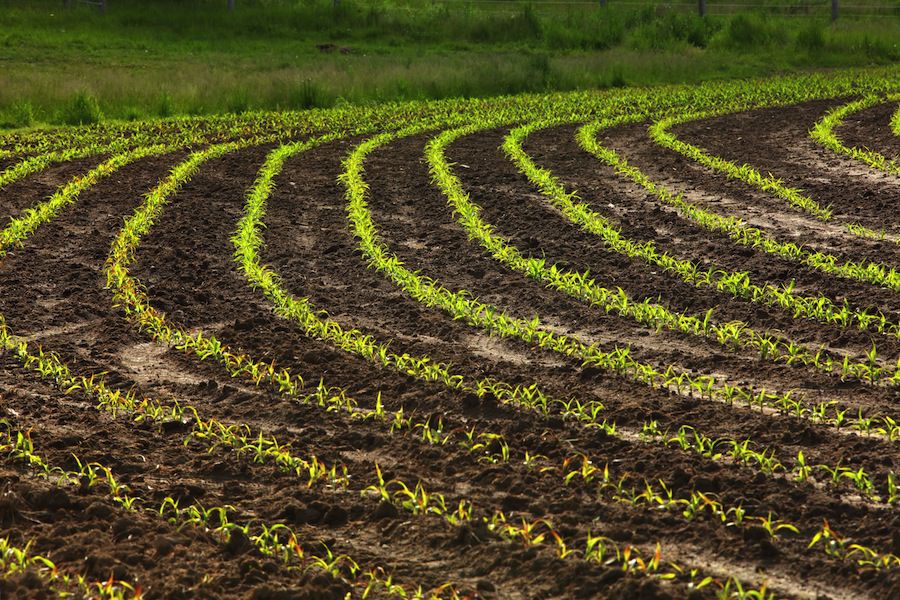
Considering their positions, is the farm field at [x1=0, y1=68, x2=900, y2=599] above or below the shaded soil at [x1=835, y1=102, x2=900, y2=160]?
below

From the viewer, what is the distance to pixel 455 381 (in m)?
6.21

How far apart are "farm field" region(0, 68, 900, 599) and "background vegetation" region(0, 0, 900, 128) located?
5.84 metres

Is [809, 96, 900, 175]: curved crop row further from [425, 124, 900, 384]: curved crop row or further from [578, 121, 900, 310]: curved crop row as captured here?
[425, 124, 900, 384]: curved crop row

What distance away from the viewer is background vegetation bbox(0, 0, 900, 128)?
1770 cm

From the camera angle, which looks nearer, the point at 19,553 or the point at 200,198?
the point at 19,553

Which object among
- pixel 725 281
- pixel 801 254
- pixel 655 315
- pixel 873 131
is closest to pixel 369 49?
pixel 873 131

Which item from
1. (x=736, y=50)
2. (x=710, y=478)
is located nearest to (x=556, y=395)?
(x=710, y=478)

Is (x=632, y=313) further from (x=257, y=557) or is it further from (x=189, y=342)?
(x=257, y=557)

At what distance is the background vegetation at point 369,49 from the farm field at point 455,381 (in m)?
5.84

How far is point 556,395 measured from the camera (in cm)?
599

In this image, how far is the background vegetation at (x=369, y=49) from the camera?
17.7 m

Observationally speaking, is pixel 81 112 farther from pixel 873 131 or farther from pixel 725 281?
pixel 725 281

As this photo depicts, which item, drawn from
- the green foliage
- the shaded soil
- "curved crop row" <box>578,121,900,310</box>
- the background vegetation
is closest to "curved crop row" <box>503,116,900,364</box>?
"curved crop row" <box>578,121,900,310</box>

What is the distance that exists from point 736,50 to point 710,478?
20.1 m
